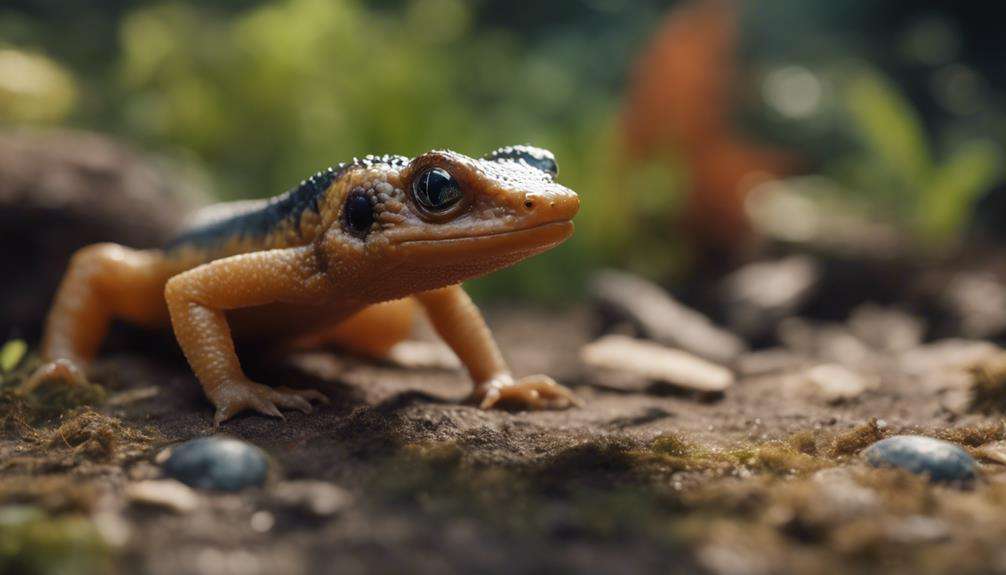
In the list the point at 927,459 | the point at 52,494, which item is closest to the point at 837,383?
the point at 927,459

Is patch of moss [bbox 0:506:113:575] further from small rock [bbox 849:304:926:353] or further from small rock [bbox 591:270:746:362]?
small rock [bbox 849:304:926:353]

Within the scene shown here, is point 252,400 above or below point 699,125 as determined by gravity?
below

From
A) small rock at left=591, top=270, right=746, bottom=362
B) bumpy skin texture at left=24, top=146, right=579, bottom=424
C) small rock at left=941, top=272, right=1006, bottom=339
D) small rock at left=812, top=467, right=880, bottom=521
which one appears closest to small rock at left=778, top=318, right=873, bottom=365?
small rock at left=591, top=270, right=746, bottom=362

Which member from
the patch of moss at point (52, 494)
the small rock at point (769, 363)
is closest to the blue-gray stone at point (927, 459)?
the small rock at point (769, 363)

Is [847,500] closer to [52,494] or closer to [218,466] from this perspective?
[218,466]

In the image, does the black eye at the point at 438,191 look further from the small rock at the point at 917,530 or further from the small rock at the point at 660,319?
the small rock at the point at 660,319
